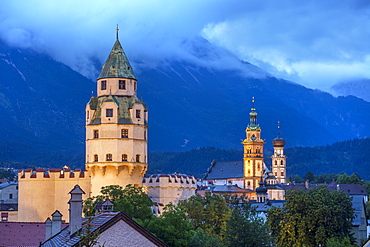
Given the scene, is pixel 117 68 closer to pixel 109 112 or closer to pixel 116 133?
pixel 109 112

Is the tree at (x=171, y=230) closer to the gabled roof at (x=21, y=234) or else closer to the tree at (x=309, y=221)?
the gabled roof at (x=21, y=234)

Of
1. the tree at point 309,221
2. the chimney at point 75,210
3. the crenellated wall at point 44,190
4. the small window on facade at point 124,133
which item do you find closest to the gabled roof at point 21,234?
the chimney at point 75,210

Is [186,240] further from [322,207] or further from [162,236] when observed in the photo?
[322,207]

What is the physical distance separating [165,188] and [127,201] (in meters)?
17.3

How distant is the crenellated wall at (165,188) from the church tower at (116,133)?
4.67 feet

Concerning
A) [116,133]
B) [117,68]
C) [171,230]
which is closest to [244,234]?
[171,230]

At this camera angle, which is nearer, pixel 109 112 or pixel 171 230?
pixel 171 230

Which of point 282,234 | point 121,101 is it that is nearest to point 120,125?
point 121,101

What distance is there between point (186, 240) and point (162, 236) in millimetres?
1851

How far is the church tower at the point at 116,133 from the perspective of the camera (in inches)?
3359

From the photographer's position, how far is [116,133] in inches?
3366

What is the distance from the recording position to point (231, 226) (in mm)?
62969

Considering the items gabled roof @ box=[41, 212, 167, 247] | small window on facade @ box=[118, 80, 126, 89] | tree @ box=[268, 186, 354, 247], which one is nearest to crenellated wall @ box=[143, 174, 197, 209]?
small window on facade @ box=[118, 80, 126, 89]

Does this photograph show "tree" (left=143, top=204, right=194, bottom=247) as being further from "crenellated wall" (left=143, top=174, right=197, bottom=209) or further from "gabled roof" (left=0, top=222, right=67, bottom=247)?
"crenellated wall" (left=143, top=174, right=197, bottom=209)
